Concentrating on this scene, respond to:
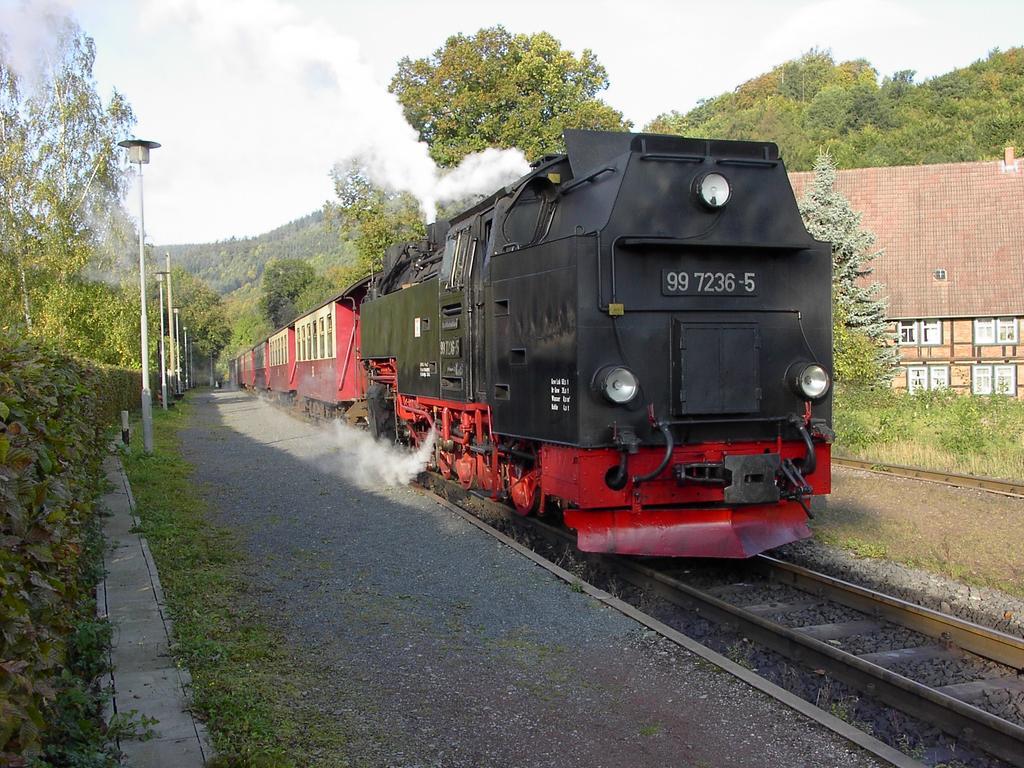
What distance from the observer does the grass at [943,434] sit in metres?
13.0

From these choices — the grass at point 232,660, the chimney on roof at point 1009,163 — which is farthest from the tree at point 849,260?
the grass at point 232,660

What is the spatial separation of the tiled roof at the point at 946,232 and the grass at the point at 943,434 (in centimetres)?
1211

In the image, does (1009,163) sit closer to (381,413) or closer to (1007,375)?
(1007,375)

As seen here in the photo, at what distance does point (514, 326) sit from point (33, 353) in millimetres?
3605

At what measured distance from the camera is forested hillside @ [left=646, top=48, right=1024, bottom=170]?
5272 cm

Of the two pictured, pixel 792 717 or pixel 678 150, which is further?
pixel 678 150

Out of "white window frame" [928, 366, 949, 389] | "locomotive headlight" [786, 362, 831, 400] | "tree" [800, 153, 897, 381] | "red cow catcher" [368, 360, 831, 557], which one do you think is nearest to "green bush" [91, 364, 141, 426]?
"red cow catcher" [368, 360, 831, 557]

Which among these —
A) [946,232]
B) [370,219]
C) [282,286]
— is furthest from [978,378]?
[282,286]

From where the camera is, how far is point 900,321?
30.7 metres

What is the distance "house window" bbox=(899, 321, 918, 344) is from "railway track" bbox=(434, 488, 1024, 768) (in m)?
26.4

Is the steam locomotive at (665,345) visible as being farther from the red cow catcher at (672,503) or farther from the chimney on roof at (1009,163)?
the chimney on roof at (1009,163)

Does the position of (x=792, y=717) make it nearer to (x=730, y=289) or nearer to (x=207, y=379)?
(x=730, y=289)

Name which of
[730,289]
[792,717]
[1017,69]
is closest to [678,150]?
[730,289]

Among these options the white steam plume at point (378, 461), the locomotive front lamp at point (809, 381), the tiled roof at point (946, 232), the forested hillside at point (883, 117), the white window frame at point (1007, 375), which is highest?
the forested hillside at point (883, 117)
